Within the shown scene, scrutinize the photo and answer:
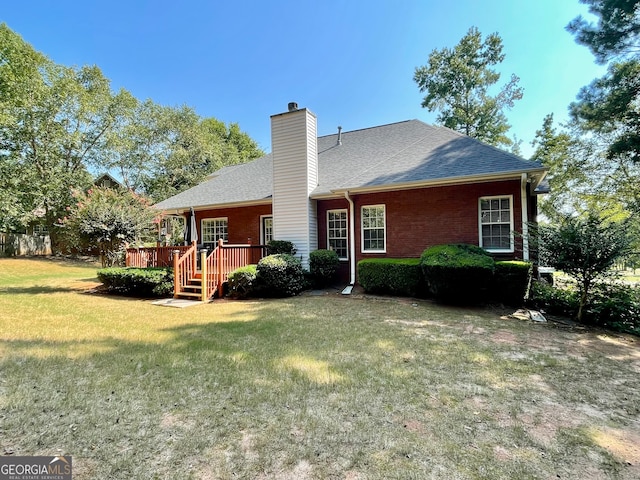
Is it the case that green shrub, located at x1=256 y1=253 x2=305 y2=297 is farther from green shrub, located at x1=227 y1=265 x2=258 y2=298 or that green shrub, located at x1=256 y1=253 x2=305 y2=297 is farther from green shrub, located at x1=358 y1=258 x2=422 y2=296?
green shrub, located at x1=358 y1=258 x2=422 y2=296

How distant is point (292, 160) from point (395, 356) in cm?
862

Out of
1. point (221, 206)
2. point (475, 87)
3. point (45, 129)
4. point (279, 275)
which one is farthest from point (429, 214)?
point (45, 129)

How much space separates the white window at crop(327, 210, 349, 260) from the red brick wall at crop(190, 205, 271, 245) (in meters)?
2.71

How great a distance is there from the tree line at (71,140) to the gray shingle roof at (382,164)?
30.9 feet

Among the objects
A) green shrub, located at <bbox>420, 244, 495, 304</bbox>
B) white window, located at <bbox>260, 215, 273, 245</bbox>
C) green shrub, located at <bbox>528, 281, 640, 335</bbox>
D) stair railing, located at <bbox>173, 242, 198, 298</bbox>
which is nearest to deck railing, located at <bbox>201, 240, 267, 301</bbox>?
stair railing, located at <bbox>173, 242, 198, 298</bbox>

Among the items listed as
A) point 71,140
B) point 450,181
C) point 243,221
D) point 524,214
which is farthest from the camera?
point 71,140

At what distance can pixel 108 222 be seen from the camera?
404 inches

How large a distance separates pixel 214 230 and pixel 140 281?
4.91 m

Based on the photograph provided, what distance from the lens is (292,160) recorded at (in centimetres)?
1145

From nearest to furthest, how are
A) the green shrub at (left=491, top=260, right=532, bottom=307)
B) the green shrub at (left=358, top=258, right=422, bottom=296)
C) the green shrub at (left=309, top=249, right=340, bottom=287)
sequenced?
1. the green shrub at (left=491, top=260, right=532, bottom=307)
2. the green shrub at (left=358, top=258, right=422, bottom=296)
3. the green shrub at (left=309, top=249, right=340, bottom=287)

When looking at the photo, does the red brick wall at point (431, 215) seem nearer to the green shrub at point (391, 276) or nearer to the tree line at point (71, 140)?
the green shrub at point (391, 276)

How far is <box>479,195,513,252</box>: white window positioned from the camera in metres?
8.89

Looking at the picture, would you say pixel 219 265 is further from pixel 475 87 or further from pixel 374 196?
pixel 475 87

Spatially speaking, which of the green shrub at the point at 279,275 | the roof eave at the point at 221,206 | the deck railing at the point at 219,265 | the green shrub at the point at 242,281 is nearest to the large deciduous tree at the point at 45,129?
the roof eave at the point at 221,206
